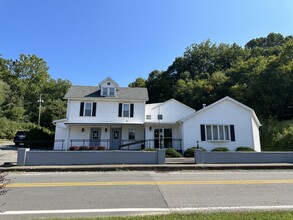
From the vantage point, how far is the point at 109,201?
623 cm

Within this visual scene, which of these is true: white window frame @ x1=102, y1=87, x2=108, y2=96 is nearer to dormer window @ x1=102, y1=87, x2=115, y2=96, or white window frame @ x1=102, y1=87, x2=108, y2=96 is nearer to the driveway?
dormer window @ x1=102, y1=87, x2=115, y2=96

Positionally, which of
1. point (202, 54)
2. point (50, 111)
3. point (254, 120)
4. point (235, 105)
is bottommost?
point (254, 120)

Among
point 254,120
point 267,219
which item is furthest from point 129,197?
point 254,120

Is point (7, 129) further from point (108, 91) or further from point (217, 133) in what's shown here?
point (217, 133)

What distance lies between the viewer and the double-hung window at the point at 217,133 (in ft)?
64.8

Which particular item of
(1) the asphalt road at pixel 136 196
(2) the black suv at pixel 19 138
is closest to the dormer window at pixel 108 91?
(2) the black suv at pixel 19 138

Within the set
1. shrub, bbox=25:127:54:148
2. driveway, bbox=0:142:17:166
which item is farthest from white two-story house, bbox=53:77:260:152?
driveway, bbox=0:142:17:166

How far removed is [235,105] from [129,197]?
1697 cm

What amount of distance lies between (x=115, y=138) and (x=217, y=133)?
10.8 metres

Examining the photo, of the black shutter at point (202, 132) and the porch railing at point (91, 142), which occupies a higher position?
the black shutter at point (202, 132)

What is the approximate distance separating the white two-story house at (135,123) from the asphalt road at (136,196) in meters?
10.7

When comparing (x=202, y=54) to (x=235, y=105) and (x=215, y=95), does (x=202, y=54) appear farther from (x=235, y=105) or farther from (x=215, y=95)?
(x=235, y=105)

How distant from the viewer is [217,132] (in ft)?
65.5

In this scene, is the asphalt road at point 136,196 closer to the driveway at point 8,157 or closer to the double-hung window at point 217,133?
the driveway at point 8,157
